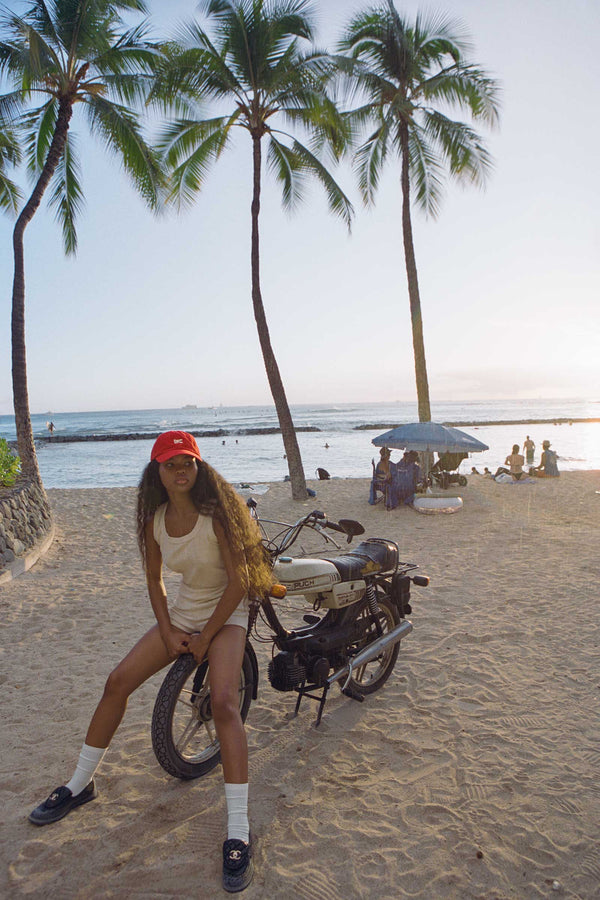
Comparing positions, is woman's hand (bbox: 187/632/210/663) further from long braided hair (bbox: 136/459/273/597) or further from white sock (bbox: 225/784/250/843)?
white sock (bbox: 225/784/250/843)

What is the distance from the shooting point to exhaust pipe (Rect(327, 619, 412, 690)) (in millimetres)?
3112

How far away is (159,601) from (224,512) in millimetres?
554

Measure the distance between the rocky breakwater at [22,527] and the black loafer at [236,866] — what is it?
5.10 m

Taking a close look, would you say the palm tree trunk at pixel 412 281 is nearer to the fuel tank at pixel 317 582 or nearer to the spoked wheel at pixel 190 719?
the fuel tank at pixel 317 582

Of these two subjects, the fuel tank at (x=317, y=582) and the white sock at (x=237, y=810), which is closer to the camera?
the white sock at (x=237, y=810)

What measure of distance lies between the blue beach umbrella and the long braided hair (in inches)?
331

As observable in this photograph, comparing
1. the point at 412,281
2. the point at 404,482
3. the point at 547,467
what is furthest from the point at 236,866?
the point at 547,467

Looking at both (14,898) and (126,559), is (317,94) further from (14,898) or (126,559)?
(14,898)

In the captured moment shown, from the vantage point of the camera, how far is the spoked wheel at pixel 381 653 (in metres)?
3.43

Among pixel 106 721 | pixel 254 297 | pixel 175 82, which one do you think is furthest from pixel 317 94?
pixel 106 721

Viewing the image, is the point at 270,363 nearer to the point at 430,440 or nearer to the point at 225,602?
the point at 430,440

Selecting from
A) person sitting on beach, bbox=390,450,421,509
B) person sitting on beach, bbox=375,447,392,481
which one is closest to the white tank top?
person sitting on beach, bbox=390,450,421,509

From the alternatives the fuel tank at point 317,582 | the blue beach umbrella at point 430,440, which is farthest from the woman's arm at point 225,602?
the blue beach umbrella at point 430,440

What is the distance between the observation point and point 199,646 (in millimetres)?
2393
